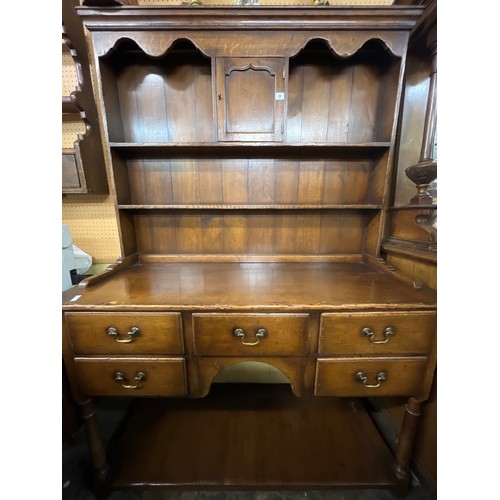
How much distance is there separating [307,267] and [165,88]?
132 cm

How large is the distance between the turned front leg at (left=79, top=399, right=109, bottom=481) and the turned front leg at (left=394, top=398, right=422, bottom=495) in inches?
54.7

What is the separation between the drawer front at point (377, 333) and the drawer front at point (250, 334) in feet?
0.30

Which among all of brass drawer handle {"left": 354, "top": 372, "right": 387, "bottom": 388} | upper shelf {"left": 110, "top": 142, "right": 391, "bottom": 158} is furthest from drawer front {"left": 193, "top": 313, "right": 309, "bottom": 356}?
upper shelf {"left": 110, "top": 142, "right": 391, "bottom": 158}

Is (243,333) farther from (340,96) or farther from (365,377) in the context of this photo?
(340,96)

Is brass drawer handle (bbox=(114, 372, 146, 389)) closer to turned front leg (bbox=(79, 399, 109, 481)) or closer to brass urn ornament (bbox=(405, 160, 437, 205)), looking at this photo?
turned front leg (bbox=(79, 399, 109, 481))

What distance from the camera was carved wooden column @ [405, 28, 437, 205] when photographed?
3.41ft

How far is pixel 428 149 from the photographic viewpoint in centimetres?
112

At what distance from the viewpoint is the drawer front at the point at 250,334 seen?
84 cm

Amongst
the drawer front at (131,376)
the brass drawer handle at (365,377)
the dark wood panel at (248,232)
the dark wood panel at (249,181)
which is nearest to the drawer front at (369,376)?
the brass drawer handle at (365,377)

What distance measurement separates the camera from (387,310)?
0.84 metres

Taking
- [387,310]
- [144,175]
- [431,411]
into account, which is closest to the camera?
[387,310]
